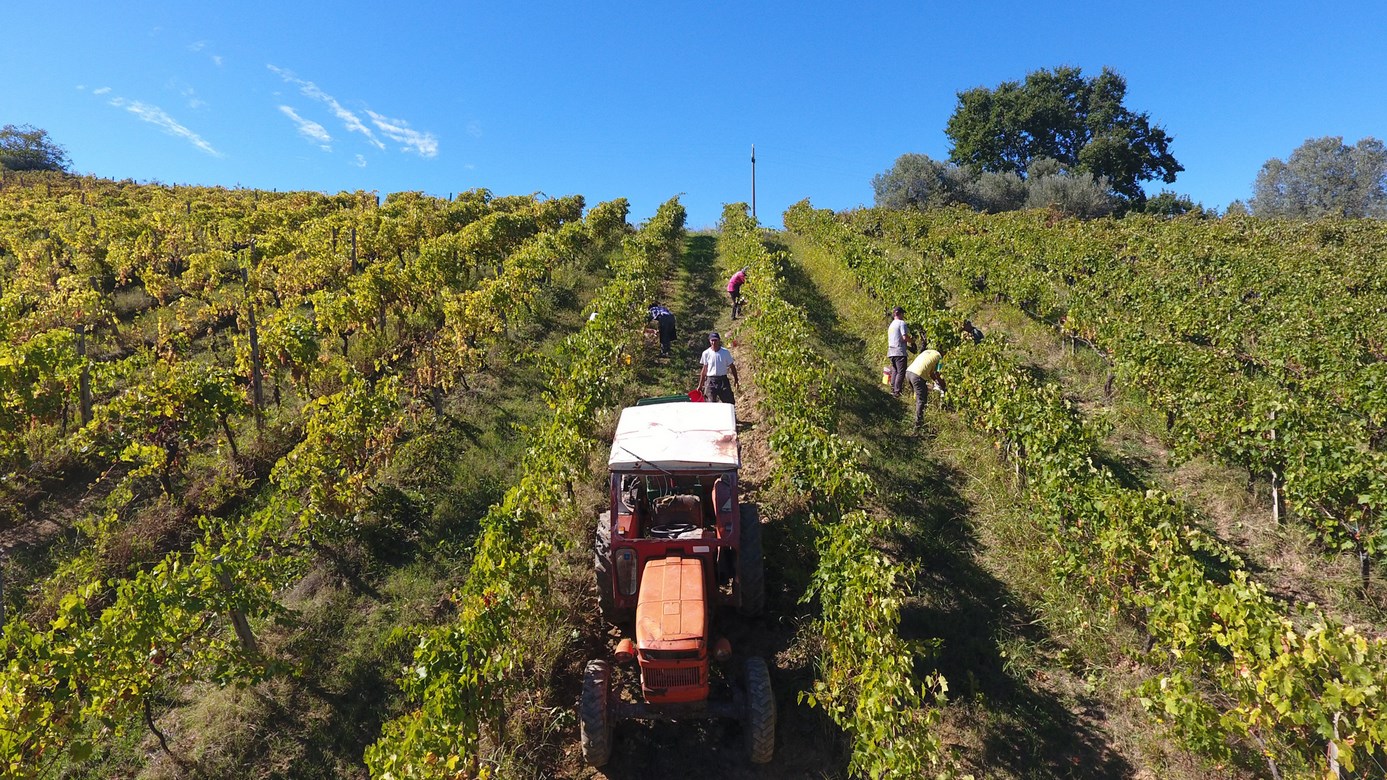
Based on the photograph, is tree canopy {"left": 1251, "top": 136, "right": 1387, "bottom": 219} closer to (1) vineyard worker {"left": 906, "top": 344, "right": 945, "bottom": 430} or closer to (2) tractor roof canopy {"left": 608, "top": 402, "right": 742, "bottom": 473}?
(1) vineyard worker {"left": 906, "top": 344, "right": 945, "bottom": 430}

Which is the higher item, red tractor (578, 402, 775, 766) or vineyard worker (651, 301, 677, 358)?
vineyard worker (651, 301, 677, 358)

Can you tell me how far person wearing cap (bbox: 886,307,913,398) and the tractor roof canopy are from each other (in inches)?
196

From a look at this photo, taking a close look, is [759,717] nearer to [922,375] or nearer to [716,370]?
[716,370]

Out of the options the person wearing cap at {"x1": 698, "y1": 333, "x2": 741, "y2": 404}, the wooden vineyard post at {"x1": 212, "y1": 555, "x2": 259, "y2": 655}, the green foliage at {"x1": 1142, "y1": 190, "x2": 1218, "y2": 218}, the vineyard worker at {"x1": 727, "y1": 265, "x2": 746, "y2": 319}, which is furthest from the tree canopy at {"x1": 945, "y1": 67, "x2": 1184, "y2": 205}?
the wooden vineyard post at {"x1": 212, "y1": 555, "x2": 259, "y2": 655}

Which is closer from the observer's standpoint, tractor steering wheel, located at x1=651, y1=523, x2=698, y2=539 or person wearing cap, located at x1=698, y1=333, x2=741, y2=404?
tractor steering wheel, located at x1=651, y1=523, x2=698, y2=539

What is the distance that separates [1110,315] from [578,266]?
14959 mm

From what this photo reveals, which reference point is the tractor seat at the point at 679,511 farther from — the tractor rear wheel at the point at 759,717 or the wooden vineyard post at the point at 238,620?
the wooden vineyard post at the point at 238,620

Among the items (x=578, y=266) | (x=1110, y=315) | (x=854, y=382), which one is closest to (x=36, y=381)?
(x=854, y=382)

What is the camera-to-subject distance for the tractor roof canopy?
4.98m

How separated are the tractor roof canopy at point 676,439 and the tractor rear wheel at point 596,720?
1595mm

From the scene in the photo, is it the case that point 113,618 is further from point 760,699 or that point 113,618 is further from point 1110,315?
point 1110,315

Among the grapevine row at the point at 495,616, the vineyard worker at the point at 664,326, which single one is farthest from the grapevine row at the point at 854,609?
the vineyard worker at the point at 664,326

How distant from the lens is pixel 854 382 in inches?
432

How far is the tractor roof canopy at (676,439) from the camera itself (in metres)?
4.98
